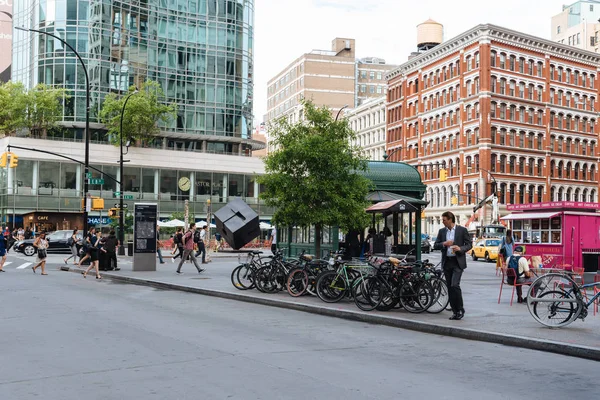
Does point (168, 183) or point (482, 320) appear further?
point (168, 183)

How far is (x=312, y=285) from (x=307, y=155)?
438 centimetres

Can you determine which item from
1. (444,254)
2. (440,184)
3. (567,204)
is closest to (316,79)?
(440,184)

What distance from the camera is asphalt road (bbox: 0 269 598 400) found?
7125mm

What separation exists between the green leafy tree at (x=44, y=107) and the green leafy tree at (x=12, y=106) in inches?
17.8

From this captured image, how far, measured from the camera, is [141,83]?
67000 mm

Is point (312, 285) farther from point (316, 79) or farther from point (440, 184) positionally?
point (316, 79)

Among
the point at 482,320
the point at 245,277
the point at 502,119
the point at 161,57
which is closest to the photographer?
the point at 482,320

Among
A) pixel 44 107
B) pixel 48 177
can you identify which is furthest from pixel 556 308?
pixel 44 107

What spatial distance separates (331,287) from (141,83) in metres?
55.2

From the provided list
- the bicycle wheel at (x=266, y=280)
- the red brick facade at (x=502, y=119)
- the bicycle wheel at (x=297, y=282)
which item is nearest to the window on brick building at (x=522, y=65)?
the red brick facade at (x=502, y=119)

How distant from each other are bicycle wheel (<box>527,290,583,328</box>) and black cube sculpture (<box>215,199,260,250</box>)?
42.1 feet

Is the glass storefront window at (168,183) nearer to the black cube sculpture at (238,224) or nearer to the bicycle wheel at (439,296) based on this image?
the black cube sculpture at (238,224)

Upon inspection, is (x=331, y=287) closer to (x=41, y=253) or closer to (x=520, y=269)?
(x=520, y=269)

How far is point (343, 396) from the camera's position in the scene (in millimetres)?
6836
